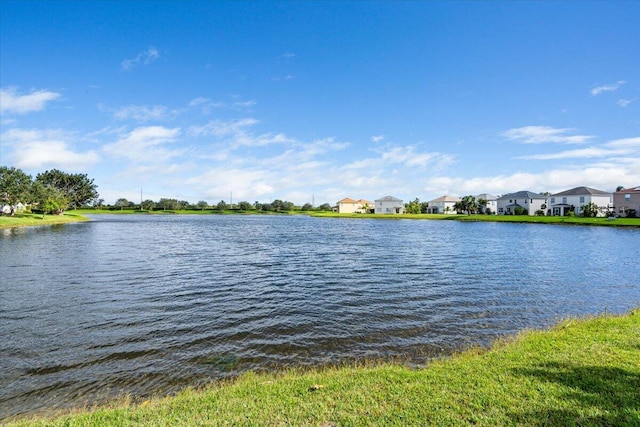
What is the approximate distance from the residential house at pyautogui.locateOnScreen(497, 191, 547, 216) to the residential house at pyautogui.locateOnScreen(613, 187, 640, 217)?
21191 millimetres

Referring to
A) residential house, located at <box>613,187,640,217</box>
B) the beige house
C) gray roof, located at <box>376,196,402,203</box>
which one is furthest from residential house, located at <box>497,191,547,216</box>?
the beige house

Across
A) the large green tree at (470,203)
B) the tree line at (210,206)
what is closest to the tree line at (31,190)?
the tree line at (210,206)

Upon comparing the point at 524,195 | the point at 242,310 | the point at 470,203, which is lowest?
the point at 242,310

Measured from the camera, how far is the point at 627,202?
7831 cm

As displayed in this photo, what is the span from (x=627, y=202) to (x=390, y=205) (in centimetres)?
7766

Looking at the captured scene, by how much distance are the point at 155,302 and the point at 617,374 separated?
583 inches

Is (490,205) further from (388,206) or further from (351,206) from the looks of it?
(351,206)

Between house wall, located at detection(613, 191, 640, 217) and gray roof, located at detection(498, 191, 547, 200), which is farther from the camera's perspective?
gray roof, located at detection(498, 191, 547, 200)

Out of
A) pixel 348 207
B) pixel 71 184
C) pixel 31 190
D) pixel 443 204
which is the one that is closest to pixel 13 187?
pixel 31 190

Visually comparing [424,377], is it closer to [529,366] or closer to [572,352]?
[529,366]

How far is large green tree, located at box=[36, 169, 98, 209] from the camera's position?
108 metres

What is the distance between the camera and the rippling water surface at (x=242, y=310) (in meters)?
8.59

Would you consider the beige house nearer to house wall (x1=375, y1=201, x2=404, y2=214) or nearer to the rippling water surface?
house wall (x1=375, y1=201, x2=404, y2=214)

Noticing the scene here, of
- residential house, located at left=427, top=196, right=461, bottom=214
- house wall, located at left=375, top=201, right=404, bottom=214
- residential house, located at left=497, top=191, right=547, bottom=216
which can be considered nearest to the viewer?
residential house, located at left=497, top=191, right=547, bottom=216
